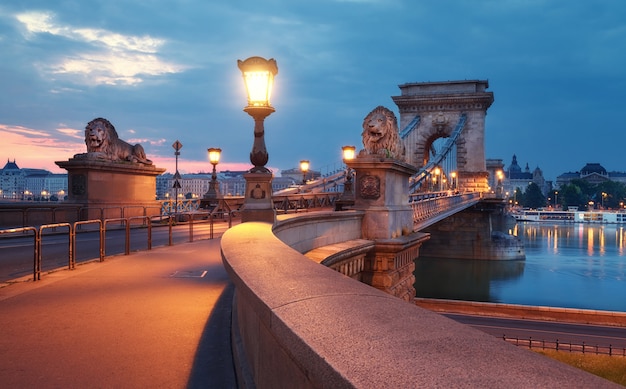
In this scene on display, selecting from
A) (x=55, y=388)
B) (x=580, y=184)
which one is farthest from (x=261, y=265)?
(x=580, y=184)

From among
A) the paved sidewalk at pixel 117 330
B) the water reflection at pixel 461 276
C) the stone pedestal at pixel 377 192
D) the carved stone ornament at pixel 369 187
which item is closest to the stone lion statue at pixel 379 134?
the stone pedestal at pixel 377 192

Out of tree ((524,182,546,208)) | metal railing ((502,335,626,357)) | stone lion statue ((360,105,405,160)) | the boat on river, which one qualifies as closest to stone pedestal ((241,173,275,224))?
stone lion statue ((360,105,405,160))

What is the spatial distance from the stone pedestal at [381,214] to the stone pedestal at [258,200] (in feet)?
15.5

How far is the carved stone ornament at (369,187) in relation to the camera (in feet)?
46.9

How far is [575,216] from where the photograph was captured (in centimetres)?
16200

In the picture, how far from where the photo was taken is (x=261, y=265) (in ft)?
12.7

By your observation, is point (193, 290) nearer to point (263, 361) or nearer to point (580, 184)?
point (263, 361)

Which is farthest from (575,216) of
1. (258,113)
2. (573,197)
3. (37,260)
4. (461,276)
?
(37,260)

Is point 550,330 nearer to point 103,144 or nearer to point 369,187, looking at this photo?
point 369,187

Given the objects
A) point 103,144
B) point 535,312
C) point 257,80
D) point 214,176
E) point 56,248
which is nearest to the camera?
point 257,80

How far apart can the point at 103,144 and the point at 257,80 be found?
12051 mm

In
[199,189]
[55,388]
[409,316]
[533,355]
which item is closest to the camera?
[533,355]

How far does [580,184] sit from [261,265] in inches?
8318

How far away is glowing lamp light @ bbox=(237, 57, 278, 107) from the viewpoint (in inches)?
374
